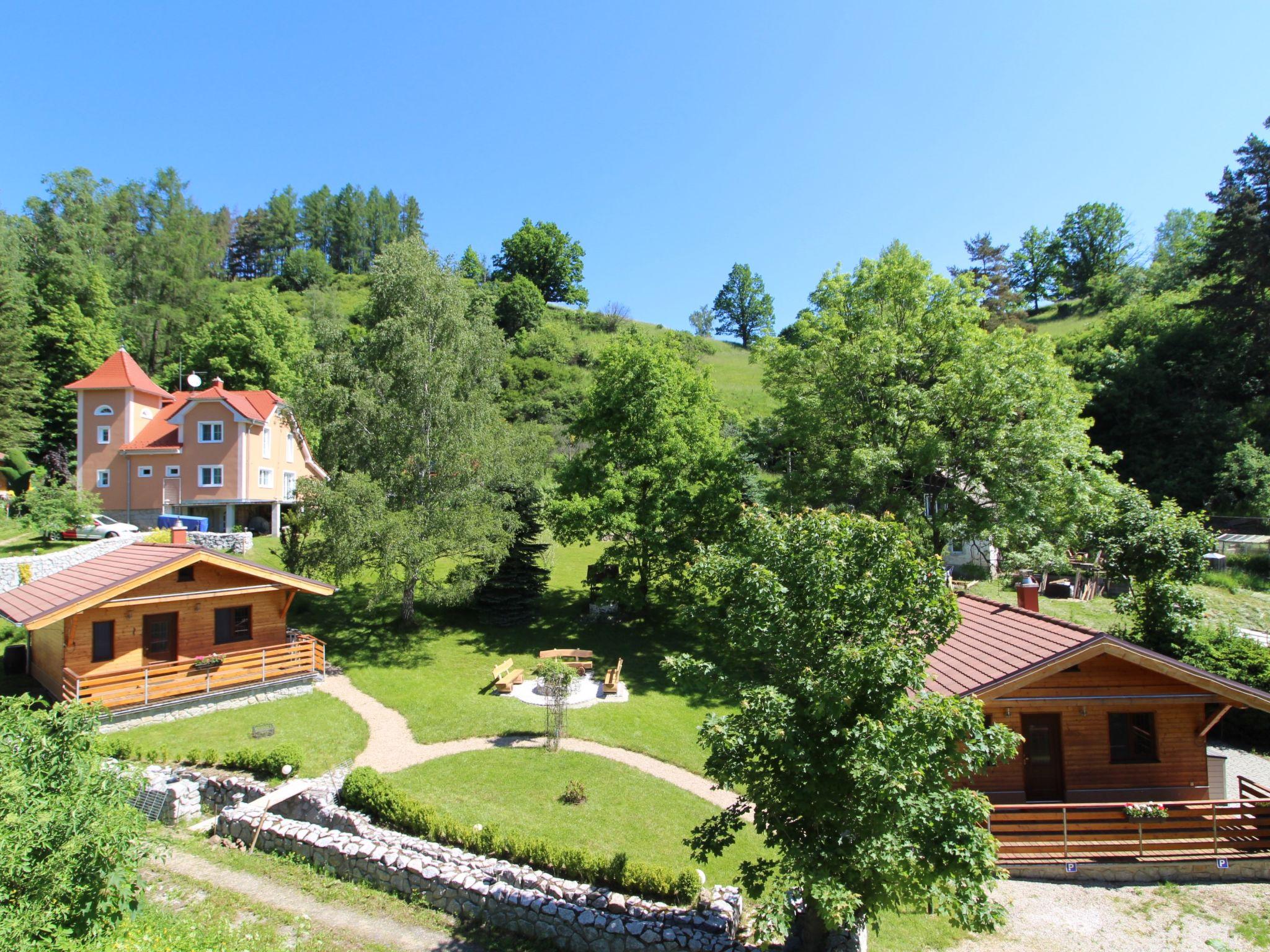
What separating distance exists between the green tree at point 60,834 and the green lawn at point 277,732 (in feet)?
22.5

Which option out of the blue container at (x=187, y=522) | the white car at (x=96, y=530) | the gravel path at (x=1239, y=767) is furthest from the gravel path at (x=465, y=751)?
the blue container at (x=187, y=522)

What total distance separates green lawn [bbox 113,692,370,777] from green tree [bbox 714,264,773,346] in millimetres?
95206

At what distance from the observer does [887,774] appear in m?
7.15

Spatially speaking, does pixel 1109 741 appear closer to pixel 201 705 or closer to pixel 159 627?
pixel 201 705

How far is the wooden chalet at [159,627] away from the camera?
17.8m

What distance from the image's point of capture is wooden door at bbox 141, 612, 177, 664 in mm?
19234

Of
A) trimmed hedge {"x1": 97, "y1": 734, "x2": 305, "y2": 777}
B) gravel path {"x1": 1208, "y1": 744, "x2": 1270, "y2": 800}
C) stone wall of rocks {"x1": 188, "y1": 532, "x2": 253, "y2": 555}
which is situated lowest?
gravel path {"x1": 1208, "y1": 744, "x2": 1270, "y2": 800}

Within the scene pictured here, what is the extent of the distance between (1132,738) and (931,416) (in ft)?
41.0

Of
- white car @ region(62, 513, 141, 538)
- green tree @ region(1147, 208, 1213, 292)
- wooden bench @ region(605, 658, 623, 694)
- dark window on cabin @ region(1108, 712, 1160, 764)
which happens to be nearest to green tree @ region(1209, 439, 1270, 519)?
green tree @ region(1147, 208, 1213, 292)

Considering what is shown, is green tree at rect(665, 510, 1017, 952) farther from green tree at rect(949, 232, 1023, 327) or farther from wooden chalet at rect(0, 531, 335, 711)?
green tree at rect(949, 232, 1023, 327)

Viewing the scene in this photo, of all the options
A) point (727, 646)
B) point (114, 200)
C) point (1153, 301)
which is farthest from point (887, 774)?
point (114, 200)

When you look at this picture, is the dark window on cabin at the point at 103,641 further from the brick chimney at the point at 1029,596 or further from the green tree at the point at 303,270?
the green tree at the point at 303,270

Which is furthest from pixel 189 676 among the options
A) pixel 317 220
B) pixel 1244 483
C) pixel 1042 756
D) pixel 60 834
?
pixel 317 220

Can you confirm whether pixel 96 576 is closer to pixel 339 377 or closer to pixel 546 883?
pixel 339 377
